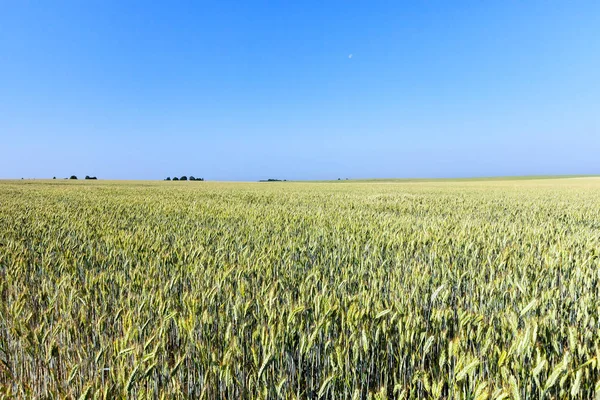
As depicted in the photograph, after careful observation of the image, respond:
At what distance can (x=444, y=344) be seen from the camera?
2059 millimetres

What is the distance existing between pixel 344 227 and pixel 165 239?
10.2ft

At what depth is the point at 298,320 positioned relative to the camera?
221 centimetres

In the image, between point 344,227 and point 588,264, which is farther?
point 344,227

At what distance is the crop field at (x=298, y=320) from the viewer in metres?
1.66

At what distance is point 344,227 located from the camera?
257 inches

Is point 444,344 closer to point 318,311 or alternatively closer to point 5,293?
point 318,311

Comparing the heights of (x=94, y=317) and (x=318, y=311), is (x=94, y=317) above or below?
below

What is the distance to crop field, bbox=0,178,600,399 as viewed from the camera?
65.4 inches

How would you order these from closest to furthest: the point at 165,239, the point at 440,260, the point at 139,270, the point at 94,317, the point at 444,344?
the point at 444,344 → the point at 94,317 → the point at 139,270 → the point at 440,260 → the point at 165,239

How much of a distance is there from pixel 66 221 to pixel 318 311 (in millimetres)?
6399

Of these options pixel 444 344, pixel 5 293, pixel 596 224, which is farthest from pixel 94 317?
pixel 596 224

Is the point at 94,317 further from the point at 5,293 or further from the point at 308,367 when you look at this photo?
the point at 308,367

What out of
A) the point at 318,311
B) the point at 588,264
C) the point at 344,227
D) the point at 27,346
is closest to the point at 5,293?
the point at 27,346

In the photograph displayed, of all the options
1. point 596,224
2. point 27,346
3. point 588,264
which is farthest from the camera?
point 596,224
